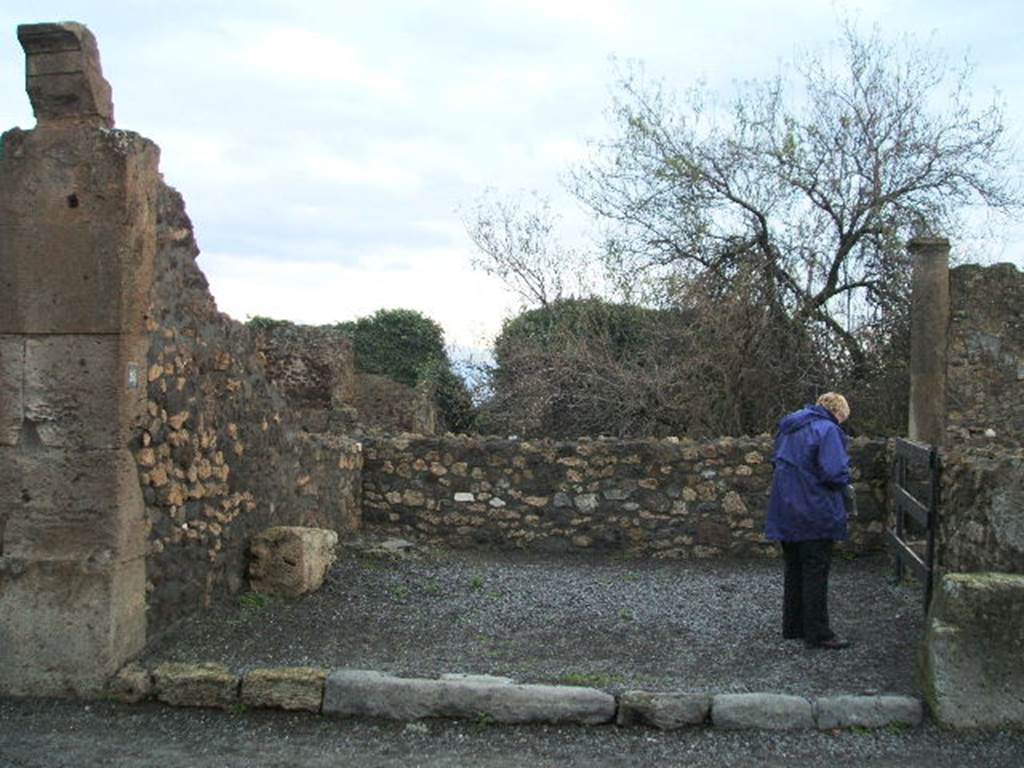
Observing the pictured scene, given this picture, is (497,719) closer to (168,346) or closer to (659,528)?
(168,346)

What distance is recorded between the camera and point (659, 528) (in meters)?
9.57

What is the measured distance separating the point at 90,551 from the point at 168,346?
4.15 ft

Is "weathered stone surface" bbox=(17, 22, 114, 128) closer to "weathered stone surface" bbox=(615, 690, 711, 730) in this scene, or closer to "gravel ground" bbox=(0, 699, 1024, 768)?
"gravel ground" bbox=(0, 699, 1024, 768)

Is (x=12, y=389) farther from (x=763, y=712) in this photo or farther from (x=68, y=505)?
(x=763, y=712)

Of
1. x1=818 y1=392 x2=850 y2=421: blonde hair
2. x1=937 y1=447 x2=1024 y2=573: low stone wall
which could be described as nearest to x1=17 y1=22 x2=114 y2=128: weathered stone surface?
x1=818 y1=392 x2=850 y2=421: blonde hair

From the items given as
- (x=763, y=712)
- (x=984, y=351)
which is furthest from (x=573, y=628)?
(x=984, y=351)

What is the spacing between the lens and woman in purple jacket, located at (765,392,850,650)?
6.04 meters

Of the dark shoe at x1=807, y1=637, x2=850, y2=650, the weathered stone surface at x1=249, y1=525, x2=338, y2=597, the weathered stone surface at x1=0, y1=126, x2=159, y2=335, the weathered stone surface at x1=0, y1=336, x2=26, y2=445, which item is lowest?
the dark shoe at x1=807, y1=637, x2=850, y2=650

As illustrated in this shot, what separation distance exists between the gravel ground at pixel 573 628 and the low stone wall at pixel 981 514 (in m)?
0.61

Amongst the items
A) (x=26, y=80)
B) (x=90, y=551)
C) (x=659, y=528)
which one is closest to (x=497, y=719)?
(x=90, y=551)

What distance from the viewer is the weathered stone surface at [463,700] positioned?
191 inches

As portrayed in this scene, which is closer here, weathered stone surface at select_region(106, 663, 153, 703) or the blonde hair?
weathered stone surface at select_region(106, 663, 153, 703)

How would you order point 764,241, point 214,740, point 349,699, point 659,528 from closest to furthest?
point 214,740 < point 349,699 < point 659,528 < point 764,241

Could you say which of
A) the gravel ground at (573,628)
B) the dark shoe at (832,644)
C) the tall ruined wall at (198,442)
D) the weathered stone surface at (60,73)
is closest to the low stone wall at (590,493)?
the gravel ground at (573,628)
